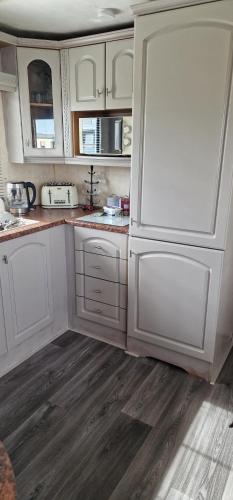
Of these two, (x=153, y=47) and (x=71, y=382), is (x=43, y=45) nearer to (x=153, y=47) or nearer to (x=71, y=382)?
(x=153, y=47)

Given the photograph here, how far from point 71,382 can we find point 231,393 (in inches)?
38.5

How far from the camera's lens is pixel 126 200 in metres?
2.57

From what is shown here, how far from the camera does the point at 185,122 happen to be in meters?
1.76

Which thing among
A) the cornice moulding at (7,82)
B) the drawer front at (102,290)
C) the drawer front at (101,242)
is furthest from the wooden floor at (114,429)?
the cornice moulding at (7,82)

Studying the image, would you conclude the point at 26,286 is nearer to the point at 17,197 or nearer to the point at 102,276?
the point at 102,276

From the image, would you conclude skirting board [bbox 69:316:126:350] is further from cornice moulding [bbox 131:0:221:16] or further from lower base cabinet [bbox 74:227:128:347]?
cornice moulding [bbox 131:0:221:16]

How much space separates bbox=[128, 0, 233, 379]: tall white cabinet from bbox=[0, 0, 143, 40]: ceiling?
36 centimetres

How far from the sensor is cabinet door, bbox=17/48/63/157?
237 centimetres

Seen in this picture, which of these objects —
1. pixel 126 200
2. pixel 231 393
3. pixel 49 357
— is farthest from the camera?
pixel 126 200

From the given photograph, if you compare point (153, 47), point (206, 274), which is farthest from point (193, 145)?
point (206, 274)

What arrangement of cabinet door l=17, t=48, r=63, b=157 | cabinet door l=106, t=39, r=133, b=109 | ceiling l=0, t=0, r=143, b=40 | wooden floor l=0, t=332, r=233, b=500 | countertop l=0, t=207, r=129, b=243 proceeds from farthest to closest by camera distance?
1. cabinet door l=17, t=48, r=63, b=157
2. cabinet door l=106, t=39, r=133, b=109
3. countertop l=0, t=207, r=129, b=243
4. ceiling l=0, t=0, r=143, b=40
5. wooden floor l=0, t=332, r=233, b=500

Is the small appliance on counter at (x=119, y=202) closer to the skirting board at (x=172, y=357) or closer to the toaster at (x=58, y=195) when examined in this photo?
the toaster at (x=58, y=195)

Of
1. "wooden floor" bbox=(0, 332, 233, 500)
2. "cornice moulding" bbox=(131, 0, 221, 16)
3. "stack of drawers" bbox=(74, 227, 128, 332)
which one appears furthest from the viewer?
"stack of drawers" bbox=(74, 227, 128, 332)

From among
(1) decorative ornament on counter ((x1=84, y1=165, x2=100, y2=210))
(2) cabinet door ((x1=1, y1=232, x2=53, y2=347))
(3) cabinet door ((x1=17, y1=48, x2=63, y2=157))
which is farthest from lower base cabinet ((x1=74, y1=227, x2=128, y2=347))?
(3) cabinet door ((x1=17, y1=48, x2=63, y2=157))
